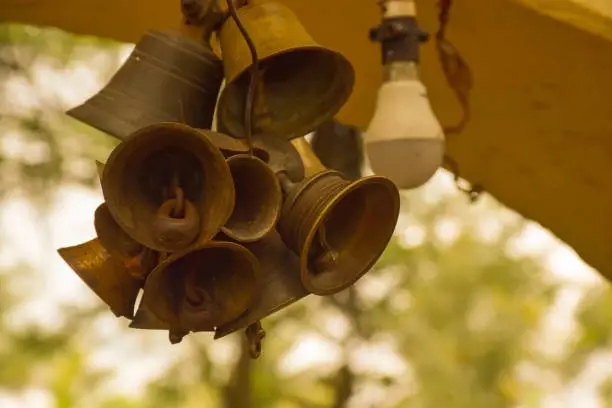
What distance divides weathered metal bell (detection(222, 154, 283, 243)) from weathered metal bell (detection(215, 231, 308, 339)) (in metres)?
0.02

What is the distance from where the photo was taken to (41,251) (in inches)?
108

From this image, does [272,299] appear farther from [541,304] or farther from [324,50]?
[541,304]

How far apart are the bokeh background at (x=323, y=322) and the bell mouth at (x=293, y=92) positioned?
1952 millimetres

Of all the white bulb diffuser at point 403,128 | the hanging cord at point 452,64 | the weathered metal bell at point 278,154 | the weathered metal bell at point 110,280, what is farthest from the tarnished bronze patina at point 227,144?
the hanging cord at point 452,64

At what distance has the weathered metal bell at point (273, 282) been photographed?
67 cm

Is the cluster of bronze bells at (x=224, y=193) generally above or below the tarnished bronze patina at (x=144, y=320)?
above

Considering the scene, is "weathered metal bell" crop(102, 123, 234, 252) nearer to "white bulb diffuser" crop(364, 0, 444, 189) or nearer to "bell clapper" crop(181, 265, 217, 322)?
"bell clapper" crop(181, 265, 217, 322)

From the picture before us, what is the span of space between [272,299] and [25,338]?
2.32 meters

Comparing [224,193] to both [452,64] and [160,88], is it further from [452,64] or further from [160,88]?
[452,64]

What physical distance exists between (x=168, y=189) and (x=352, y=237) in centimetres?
15

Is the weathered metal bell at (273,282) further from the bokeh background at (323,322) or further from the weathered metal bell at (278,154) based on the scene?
the bokeh background at (323,322)

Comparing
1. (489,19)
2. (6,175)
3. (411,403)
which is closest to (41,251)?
(6,175)

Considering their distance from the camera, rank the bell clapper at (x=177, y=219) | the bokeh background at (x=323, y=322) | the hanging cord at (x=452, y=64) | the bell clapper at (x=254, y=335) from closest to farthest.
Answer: the bell clapper at (x=177, y=219), the bell clapper at (x=254, y=335), the hanging cord at (x=452, y=64), the bokeh background at (x=323, y=322)

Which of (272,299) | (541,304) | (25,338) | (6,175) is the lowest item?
(541,304)
